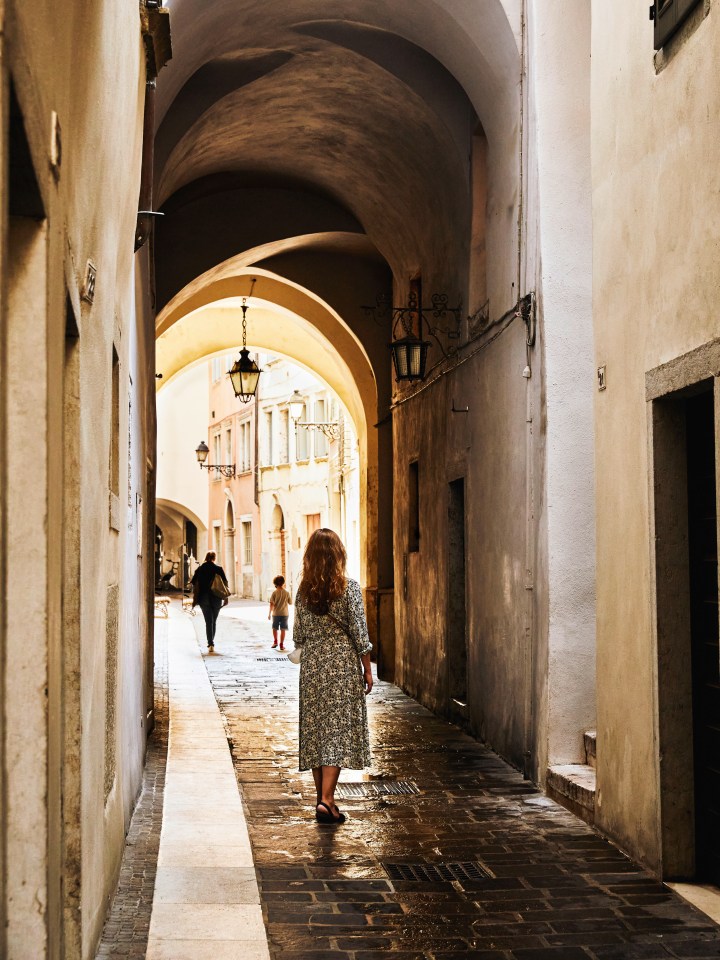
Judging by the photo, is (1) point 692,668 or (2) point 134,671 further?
(2) point 134,671

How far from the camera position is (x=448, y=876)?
613 centimetres

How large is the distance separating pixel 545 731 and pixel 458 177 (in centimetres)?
575

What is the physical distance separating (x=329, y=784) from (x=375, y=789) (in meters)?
0.97

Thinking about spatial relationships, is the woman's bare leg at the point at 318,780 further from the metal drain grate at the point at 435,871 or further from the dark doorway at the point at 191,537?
the dark doorway at the point at 191,537

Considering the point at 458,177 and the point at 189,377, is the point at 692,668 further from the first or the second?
the point at 189,377

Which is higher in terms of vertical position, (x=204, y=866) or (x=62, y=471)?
(x=62, y=471)

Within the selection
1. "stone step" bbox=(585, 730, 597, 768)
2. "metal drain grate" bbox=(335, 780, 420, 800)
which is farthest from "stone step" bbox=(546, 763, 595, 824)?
"metal drain grate" bbox=(335, 780, 420, 800)

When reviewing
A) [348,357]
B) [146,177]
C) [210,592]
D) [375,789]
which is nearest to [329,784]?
[375,789]

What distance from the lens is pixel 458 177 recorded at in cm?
1188

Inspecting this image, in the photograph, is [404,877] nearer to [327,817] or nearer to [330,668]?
[327,817]

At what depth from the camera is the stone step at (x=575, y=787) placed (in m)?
7.35

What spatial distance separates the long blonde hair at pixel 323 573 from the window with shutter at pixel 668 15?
3411 millimetres

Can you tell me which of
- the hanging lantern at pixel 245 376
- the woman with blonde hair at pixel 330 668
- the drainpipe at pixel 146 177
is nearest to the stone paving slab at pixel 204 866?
the woman with blonde hair at pixel 330 668

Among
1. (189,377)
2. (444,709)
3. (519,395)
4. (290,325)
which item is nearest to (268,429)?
(189,377)
